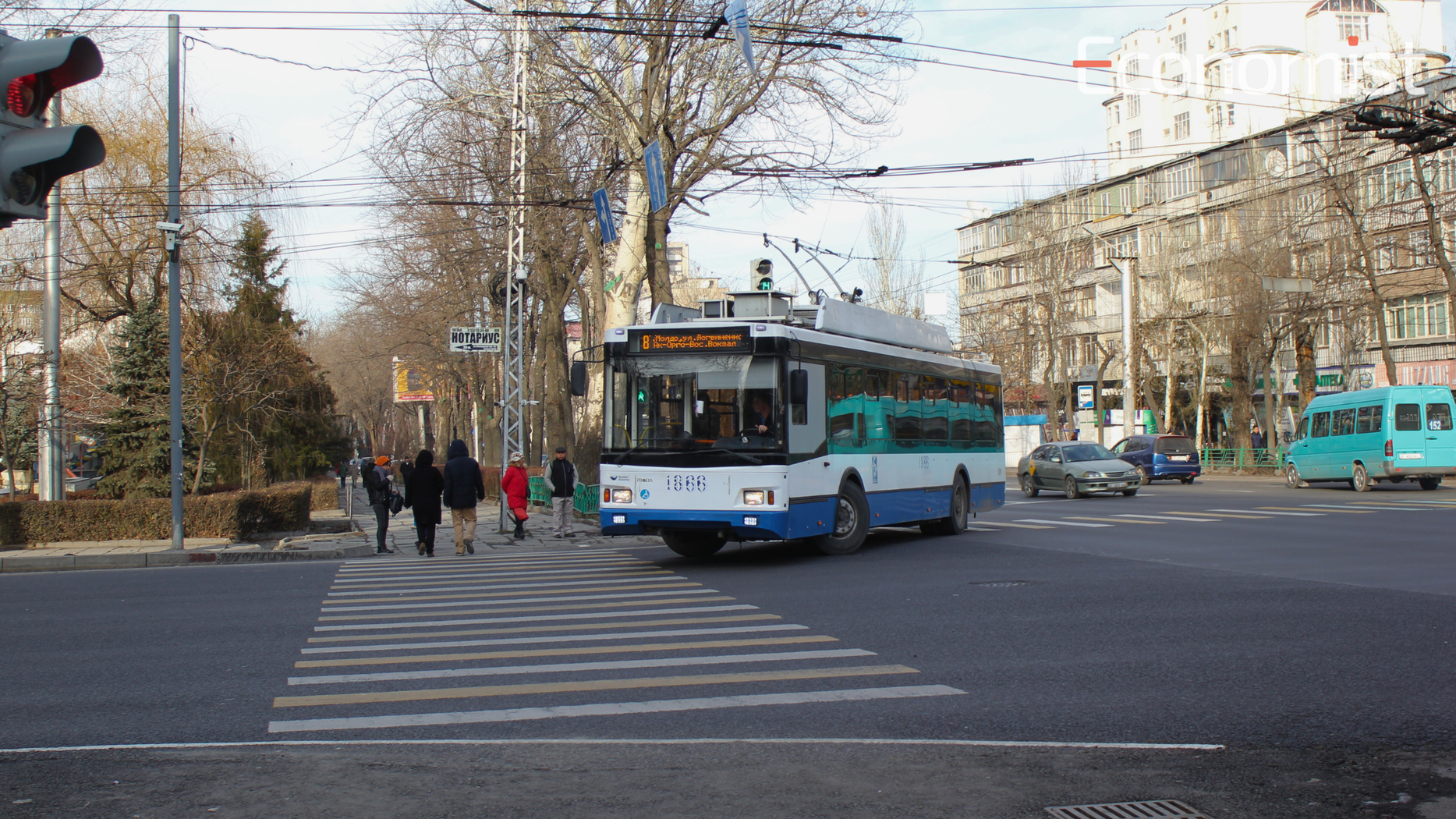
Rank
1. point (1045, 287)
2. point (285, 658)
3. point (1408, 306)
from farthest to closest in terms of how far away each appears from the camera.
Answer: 1. point (1045, 287)
2. point (1408, 306)
3. point (285, 658)

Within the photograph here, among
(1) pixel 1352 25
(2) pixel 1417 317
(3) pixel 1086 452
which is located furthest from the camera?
(1) pixel 1352 25

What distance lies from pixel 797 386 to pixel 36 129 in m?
10.9

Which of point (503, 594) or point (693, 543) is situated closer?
point (503, 594)

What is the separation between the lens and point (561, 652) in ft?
29.1

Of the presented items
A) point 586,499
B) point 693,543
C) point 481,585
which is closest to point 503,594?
point 481,585

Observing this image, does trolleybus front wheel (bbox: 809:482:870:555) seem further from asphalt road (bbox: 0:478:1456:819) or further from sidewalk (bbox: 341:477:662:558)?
sidewalk (bbox: 341:477:662:558)

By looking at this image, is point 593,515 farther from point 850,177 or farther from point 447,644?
point 447,644

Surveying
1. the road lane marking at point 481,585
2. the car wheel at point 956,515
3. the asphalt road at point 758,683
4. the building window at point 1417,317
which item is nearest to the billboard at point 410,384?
the car wheel at point 956,515

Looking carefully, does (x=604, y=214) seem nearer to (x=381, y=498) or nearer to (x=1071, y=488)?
(x=381, y=498)

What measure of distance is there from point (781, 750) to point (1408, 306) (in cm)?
5226

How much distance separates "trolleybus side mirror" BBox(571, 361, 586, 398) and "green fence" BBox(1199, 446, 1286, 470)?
36.7 m

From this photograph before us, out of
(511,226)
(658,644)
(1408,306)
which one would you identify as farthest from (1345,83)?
(658,644)

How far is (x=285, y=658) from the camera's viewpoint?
29.0 ft

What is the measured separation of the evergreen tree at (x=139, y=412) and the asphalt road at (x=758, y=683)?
40.7 ft
